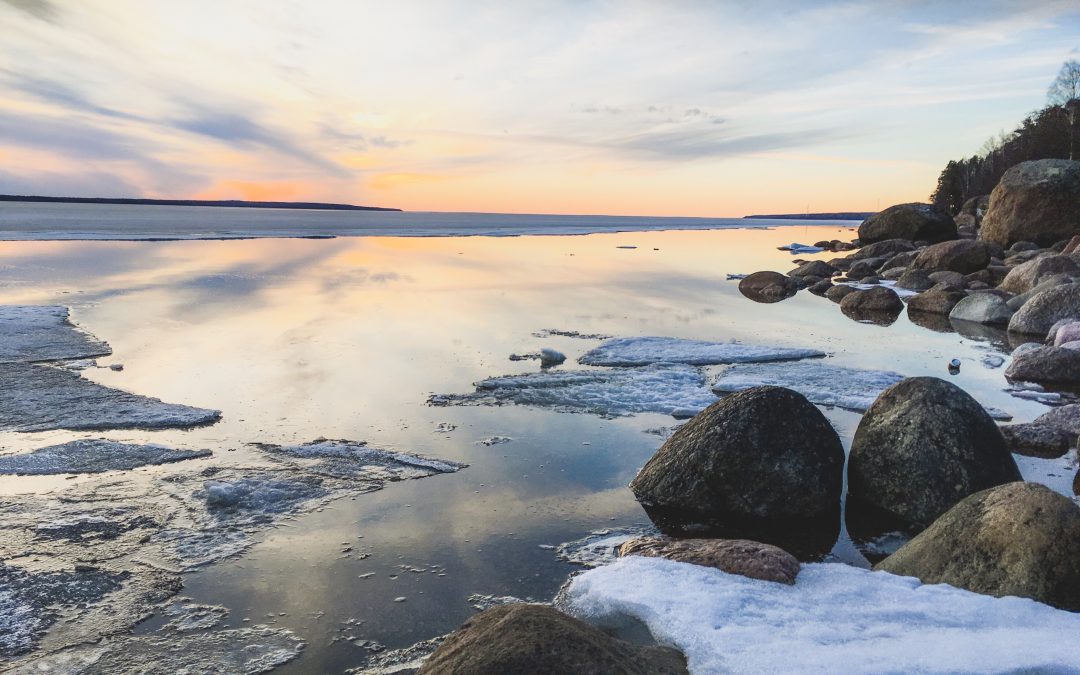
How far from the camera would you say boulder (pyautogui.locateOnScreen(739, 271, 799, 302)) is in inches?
755

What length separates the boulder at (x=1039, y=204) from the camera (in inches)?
1024

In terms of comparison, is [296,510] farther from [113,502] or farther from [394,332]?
[394,332]

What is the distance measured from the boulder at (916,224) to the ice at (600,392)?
2863 centimetres

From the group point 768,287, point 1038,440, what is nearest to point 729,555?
point 1038,440

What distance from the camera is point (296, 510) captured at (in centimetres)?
510

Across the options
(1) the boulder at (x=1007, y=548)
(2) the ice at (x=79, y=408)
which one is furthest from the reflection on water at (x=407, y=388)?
(1) the boulder at (x=1007, y=548)

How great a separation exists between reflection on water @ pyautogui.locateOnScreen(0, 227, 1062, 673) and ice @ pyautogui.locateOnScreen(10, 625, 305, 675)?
15 centimetres

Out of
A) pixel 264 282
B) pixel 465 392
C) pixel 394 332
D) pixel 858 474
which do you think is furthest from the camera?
pixel 264 282

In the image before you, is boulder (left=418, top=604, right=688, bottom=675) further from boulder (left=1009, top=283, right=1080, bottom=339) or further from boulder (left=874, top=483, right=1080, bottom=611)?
boulder (left=1009, top=283, right=1080, bottom=339)

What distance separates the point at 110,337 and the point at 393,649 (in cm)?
980

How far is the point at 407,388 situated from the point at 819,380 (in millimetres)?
5291

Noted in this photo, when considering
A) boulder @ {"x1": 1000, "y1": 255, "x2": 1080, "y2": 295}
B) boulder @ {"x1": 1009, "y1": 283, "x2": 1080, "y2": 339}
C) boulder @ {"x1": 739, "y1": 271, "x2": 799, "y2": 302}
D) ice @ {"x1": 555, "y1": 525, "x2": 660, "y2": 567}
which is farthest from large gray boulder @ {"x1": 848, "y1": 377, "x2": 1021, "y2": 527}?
boulder @ {"x1": 1000, "y1": 255, "x2": 1080, "y2": 295}

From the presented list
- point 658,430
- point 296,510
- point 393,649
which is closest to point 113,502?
point 296,510

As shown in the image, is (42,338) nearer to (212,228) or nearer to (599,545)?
(599,545)
